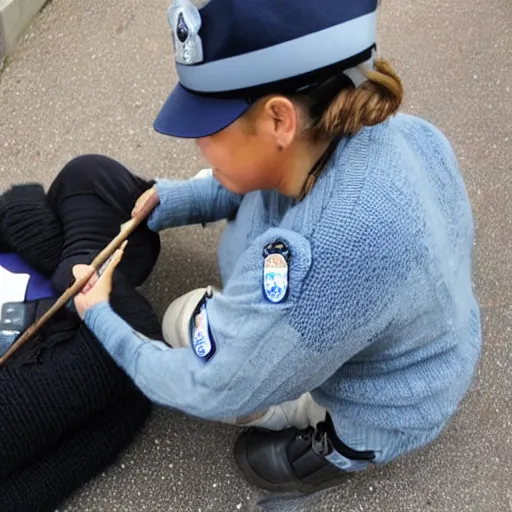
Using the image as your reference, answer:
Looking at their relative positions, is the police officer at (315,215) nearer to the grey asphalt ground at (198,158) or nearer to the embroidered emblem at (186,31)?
the embroidered emblem at (186,31)

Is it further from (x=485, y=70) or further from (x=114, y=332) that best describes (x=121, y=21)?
(x=114, y=332)

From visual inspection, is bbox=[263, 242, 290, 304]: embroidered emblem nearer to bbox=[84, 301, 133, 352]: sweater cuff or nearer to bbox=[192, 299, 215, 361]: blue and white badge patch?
bbox=[192, 299, 215, 361]: blue and white badge patch

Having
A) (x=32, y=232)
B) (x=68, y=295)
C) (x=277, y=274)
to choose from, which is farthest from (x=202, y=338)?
(x=32, y=232)

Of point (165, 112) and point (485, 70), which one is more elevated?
point (165, 112)

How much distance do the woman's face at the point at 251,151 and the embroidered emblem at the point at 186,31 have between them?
0.09 metres

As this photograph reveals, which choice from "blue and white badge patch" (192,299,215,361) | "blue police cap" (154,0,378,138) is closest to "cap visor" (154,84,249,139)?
"blue police cap" (154,0,378,138)

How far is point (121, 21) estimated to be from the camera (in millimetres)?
1972

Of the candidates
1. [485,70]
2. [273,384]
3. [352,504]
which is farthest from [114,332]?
[485,70]

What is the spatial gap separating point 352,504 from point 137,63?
1238mm

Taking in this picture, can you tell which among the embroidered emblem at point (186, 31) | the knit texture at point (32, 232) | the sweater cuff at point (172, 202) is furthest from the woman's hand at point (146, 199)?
the embroidered emblem at point (186, 31)

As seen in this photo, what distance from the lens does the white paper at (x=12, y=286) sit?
1.27 metres

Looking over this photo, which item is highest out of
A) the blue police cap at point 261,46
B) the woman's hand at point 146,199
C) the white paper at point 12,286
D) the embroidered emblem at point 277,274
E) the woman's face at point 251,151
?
the blue police cap at point 261,46

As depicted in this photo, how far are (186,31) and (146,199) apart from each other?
620 mm

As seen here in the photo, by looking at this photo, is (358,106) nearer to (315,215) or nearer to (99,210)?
(315,215)
